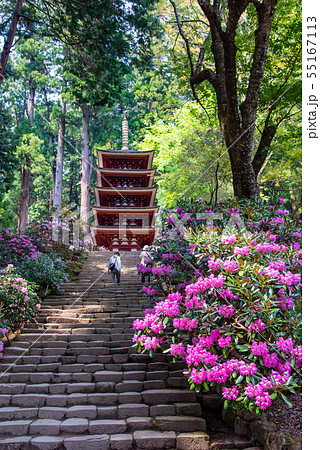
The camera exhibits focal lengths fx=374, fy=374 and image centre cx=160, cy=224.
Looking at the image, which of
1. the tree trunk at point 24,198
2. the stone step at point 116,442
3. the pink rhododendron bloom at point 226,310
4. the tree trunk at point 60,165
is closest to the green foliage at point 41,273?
the stone step at point 116,442

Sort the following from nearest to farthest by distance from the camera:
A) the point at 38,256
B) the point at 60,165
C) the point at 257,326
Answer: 1. the point at 257,326
2. the point at 38,256
3. the point at 60,165

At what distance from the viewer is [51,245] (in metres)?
12.8

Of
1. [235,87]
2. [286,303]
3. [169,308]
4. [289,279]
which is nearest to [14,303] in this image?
[169,308]

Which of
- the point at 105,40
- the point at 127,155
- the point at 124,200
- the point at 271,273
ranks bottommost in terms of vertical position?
the point at 271,273

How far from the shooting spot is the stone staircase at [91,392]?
432 centimetres

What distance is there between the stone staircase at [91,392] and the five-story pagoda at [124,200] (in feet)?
40.9

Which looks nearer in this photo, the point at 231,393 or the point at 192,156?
the point at 231,393

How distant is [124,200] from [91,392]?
1630cm

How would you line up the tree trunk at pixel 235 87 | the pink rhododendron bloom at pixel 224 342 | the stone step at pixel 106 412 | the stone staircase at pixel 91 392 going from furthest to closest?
1. the tree trunk at pixel 235 87
2. the stone step at pixel 106 412
3. the stone staircase at pixel 91 392
4. the pink rhododendron bloom at pixel 224 342

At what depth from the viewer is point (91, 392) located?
17.3 ft

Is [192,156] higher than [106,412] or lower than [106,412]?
higher

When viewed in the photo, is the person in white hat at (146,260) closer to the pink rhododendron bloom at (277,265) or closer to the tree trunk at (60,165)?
the pink rhododendron bloom at (277,265)

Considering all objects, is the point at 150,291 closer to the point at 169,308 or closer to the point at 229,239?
the point at 169,308

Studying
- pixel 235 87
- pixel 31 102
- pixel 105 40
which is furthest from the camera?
pixel 31 102
